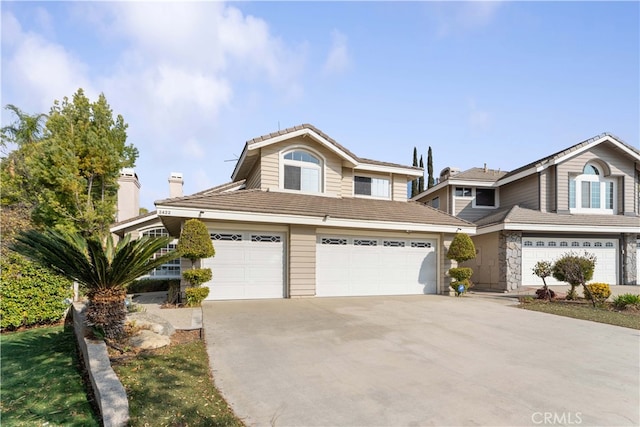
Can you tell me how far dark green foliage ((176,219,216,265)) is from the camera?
9.79m

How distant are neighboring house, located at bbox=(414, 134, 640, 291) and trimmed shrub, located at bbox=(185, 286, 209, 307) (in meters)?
13.5

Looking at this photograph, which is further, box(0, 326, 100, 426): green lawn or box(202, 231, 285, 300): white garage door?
box(202, 231, 285, 300): white garage door

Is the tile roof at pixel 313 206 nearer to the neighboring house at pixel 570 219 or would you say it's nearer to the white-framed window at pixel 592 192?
the neighboring house at pixel 570 219

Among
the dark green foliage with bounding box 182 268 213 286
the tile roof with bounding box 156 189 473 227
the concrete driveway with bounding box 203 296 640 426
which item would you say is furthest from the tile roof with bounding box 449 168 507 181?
the dark green foliage with bounding box 182 268 213 286

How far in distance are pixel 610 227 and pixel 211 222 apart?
1891 centimetres

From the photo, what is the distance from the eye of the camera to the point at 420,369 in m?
5.01

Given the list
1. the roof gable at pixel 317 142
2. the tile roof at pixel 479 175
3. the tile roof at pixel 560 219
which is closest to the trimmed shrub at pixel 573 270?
Result: the tile roof at pixel 560 219

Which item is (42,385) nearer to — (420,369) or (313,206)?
(420,369)

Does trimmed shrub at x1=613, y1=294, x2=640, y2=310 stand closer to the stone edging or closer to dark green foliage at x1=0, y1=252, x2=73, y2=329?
the stone edging

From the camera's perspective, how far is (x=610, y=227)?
16281 millimetres

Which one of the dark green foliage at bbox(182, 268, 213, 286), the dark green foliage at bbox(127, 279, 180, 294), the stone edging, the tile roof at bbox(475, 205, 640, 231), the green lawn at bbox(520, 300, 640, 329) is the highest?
the tile roof at bbox(475, 205, 640, 231)

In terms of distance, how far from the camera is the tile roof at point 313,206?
36.0 ft

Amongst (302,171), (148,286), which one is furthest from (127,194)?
(302,171)

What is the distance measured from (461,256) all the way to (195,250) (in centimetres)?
1034
